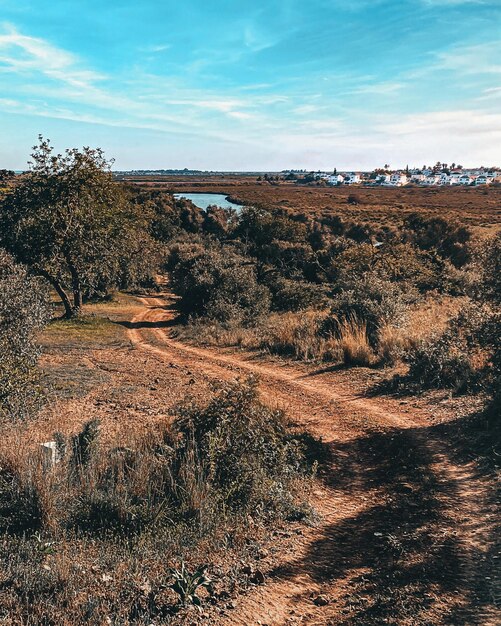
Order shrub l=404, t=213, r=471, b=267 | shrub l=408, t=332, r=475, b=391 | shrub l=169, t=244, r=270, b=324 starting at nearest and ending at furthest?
shrub l=408, t=332, r=475, b=391, shrub l=169, t=244, r=270, b=324, shrub l=404, t=213, r=471, b=267

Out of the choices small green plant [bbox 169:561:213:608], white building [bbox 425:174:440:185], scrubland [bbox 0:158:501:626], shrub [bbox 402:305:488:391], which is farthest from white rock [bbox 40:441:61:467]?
white building [bbox 425:174:440:185]

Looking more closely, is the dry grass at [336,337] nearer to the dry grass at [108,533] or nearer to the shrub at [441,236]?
the dry grass at [108,533]

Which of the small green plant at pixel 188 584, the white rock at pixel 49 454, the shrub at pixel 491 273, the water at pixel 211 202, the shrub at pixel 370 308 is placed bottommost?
the small green plant at pixel 188 584

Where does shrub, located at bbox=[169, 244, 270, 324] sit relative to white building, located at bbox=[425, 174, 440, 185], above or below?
below

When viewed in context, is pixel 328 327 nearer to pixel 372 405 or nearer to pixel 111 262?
pixel 372 405

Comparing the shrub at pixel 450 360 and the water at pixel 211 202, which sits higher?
the water at pixel 211 202

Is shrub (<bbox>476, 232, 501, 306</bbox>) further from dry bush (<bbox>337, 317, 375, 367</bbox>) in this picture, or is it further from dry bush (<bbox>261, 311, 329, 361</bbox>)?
dry bush (<bbox>261, 311, 329, 361</bbox>)

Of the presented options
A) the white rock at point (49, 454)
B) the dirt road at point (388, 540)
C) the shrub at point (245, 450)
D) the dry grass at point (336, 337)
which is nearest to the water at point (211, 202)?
the dry grass at point (336, 337)
